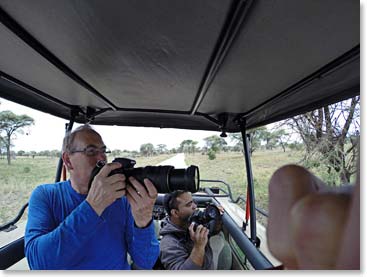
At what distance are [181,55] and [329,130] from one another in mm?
778

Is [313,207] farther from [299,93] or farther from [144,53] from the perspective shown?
[299,93]

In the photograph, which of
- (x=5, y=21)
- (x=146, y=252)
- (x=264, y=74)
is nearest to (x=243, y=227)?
(x=146, y=252)

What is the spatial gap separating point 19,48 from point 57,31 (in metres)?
0.16

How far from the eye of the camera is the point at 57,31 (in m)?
0.67

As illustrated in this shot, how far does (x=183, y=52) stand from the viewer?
77cm

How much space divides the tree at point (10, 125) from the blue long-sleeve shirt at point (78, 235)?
414mm

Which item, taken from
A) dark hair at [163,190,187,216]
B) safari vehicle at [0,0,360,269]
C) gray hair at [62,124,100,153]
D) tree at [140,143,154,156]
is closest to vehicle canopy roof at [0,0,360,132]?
safari vehicle at [0,0,360,269]

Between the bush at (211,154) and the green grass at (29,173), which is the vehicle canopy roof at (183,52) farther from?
the bush at (211,154)

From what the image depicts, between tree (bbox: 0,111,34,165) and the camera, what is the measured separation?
641 millimetres

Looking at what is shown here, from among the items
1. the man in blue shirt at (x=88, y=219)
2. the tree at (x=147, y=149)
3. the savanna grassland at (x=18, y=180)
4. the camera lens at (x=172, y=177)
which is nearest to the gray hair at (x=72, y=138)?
the man in blue shirt at (x=88, y=219)

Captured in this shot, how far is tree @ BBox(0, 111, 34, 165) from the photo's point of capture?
1153 millimetres

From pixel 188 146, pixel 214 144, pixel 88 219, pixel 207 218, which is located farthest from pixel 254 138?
pixel 88 219

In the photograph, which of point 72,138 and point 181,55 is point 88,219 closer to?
point 72,138

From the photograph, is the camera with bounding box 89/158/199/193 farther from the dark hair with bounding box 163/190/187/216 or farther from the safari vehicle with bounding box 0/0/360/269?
the dark hair with bounding box 163/190/187/216
